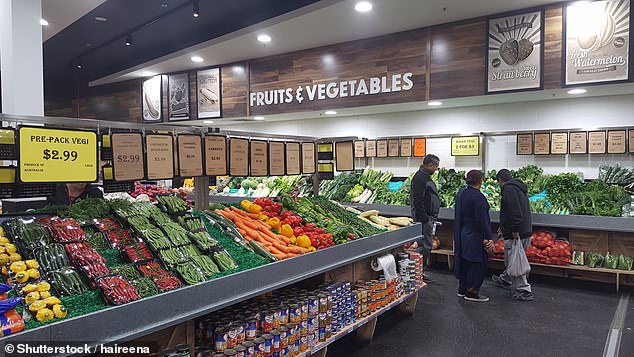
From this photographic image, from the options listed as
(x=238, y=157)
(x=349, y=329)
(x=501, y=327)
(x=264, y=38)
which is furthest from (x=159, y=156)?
(x=264, y=38)

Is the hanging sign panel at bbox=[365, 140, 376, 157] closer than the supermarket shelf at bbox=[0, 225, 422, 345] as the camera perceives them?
No

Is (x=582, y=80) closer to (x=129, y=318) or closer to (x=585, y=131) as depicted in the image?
(x=585, y=131)

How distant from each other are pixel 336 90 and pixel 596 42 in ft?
13.2

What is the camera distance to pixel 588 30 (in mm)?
5770

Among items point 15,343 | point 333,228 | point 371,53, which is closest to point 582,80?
point 371,53

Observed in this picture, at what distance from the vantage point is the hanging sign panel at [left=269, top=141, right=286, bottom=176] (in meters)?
3.95

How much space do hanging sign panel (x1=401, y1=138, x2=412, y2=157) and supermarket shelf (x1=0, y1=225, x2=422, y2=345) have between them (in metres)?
4.75

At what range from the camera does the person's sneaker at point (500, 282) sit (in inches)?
230

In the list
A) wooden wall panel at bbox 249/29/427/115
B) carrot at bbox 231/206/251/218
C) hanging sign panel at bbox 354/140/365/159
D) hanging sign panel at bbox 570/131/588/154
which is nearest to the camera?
carrot at bbox 231/206/251/218

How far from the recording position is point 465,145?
292 inches

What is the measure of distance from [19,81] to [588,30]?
6.79 meters

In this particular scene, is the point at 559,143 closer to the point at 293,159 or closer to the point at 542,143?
the point at 542,143

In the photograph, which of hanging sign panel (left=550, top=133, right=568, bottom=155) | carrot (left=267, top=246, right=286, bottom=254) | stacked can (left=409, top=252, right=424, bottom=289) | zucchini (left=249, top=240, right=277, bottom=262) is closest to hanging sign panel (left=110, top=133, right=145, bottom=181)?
zucchini (left=249, top=240, right=277, bottom=262)

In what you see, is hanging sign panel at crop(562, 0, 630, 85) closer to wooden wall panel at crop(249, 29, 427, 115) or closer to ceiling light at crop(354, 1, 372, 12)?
wooden wall panel at crop(249, 29, 427, 115)
